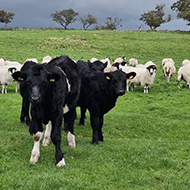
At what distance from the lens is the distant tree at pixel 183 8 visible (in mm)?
76500

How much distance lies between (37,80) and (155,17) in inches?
3715

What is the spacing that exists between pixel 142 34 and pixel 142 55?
2095cm

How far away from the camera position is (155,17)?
95.5 metres

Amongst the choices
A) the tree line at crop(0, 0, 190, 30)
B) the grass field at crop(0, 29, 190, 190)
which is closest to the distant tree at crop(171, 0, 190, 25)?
the tree line at crop(0, 0, 190, 30)

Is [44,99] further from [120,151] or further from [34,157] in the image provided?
[120,151]

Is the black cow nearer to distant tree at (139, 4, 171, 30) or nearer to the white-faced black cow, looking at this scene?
the white-faced black cow

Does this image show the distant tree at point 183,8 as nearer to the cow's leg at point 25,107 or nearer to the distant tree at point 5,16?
the distant tree at point 5,16

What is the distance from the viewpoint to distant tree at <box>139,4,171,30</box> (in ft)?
309

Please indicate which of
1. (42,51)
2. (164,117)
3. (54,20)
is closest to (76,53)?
(42,51)

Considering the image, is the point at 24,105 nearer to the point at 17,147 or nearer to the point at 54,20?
the point at 17,147

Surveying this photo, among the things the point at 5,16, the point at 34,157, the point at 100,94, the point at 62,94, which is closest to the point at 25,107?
the point at 100,94

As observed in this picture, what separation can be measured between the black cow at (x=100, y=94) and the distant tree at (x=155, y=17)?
291 ft

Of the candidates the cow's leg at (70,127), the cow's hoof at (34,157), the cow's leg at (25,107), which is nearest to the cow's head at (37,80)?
the cow's hoof at (34,157)

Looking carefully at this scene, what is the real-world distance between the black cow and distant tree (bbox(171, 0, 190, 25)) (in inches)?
2850
